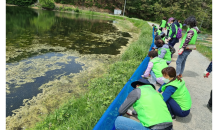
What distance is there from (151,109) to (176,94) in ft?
3.16

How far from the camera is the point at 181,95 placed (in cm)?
237

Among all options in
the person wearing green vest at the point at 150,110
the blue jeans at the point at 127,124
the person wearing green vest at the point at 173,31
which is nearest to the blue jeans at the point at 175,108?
the person wearing green vest at the point at 150,110

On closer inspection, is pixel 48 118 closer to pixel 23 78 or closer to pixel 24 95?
pixel 24 95

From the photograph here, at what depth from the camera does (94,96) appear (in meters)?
3.33

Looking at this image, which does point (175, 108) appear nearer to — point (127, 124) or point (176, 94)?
point (176, 94)

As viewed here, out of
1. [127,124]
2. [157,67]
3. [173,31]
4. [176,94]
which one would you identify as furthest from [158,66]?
[173,31]

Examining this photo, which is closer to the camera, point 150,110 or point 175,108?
point 150,110

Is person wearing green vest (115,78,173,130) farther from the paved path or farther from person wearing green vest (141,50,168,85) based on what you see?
person wearing green vest (141,50,168,85)

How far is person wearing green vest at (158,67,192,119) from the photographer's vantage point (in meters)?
2.33

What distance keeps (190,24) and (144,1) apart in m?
45.2

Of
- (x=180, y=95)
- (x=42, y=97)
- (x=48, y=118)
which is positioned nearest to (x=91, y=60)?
(x=42, y=97)

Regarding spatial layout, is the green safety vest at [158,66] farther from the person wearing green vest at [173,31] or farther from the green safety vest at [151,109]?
the person wearing green vest at [173,31]

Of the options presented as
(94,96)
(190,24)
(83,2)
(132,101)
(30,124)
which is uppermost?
(83,2)

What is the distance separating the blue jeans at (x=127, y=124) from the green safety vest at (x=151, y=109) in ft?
0.32
